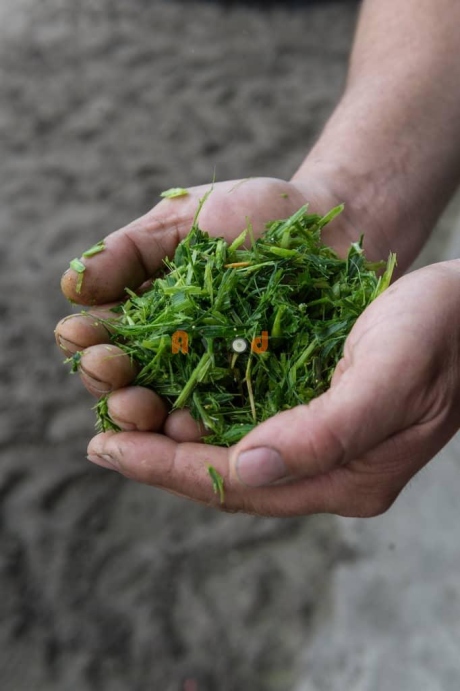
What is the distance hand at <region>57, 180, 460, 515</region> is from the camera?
1270mm

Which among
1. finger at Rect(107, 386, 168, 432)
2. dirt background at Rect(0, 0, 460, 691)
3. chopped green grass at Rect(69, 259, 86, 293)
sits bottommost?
dirt background at Rect(0, 0, 460, 691)

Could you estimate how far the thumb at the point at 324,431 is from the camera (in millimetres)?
1256

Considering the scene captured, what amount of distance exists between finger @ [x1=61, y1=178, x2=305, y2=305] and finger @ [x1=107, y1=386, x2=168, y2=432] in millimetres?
337

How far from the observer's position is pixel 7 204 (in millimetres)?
3322

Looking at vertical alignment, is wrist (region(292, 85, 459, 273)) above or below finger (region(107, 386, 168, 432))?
above

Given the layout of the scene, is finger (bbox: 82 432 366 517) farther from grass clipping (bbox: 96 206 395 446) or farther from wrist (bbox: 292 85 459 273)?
wrist (bbox: 292 85 459 273)

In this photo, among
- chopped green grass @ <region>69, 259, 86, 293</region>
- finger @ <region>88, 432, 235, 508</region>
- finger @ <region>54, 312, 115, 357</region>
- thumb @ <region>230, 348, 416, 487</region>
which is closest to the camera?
thumb @ <region>230, 348, 416, 487</region>

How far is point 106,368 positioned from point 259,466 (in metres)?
0.41

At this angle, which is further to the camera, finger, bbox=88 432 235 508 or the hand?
finger, bbox=88 432 235 508

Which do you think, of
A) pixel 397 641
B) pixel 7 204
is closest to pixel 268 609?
pixel 397 641

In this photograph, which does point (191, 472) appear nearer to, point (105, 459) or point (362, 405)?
point (105, 459)

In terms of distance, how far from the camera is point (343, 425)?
126cm

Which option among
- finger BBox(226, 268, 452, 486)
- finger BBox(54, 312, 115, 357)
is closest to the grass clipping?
finger BBox(54, 312, 115, 357)

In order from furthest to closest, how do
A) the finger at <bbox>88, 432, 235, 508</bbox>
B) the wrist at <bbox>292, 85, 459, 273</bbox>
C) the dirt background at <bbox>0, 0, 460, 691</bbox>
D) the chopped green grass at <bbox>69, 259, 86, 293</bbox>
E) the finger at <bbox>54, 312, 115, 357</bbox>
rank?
the dirt background at <bbox>0, 0, 460, 691</bbox> < the wrist at <bbox>292, 85, 459, 273</bbox> < the chopped green grass at <bbox>69, 259, 86, 293</bbox> < the finger at <bbox>54, 312, 115, 357</bbox> < the finger at <bbox>88, 432, 235, 508</bbox>
